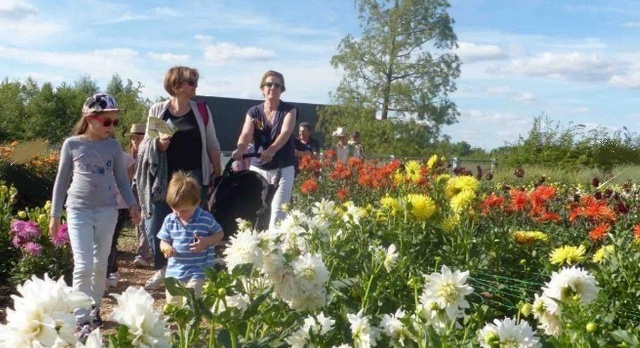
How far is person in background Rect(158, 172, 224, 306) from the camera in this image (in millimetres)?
4141

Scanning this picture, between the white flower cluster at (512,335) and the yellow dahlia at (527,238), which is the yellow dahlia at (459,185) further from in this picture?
the white flower cluster at (512,335)

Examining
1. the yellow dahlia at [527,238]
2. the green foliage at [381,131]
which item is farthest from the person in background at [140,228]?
the green foliage at [381,131]

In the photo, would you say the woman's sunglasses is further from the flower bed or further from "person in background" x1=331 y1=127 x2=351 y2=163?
"person in background" x1=331 y1=127 x2=351 y2=163

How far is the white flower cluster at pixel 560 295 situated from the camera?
2338mm

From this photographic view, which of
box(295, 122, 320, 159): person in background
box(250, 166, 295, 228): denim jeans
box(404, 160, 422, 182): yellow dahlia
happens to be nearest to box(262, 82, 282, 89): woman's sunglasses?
box(250, 166, 295, 228): denim jeans

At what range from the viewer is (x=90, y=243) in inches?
185

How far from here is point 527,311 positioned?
7.53ft

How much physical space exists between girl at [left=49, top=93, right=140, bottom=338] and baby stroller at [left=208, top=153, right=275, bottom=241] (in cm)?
84

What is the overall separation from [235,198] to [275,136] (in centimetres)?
74

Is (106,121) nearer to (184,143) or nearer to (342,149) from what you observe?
(184,143)

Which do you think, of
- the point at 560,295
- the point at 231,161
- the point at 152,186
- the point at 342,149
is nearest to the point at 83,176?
the point at 152,186

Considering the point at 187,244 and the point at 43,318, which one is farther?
the point at 187,244

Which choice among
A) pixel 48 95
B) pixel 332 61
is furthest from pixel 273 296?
pixel 48 95

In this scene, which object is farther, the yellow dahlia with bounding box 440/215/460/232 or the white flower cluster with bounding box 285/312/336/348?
the yellow dahlia with bounding box 440/215/460/232
